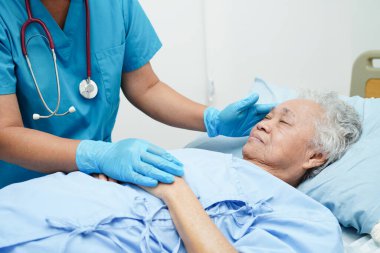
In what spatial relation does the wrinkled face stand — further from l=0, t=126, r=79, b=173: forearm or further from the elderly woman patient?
l=0, t=126, r=79, b=173: forearm

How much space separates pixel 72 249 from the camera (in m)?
0.97

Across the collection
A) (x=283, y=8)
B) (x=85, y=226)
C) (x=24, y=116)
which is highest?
(x=283, y=8)

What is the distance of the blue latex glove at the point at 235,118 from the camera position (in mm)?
1535

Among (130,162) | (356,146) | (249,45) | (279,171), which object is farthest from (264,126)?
(249,45)

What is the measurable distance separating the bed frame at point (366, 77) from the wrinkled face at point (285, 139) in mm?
523

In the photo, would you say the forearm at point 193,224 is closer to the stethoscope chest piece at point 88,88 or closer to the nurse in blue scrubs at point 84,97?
the nurse in blue scrubs at point 84,97

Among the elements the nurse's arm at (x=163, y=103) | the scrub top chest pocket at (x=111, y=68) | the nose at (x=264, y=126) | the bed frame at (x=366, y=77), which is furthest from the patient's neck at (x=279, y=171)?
the bed frame at (x=366, y=77)

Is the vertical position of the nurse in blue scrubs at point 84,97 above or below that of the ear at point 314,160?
above

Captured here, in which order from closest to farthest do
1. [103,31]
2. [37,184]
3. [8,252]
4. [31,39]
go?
[8,252] → [37,184] → [31,39] → [103,31]

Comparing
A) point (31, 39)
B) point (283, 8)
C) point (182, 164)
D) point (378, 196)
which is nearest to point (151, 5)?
point (283, 8)

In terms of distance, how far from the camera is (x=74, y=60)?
4.49 ft

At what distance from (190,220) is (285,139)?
553 mm

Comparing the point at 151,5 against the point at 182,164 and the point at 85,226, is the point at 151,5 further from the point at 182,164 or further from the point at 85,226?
the point at 85,226

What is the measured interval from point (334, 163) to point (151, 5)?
1.38m
